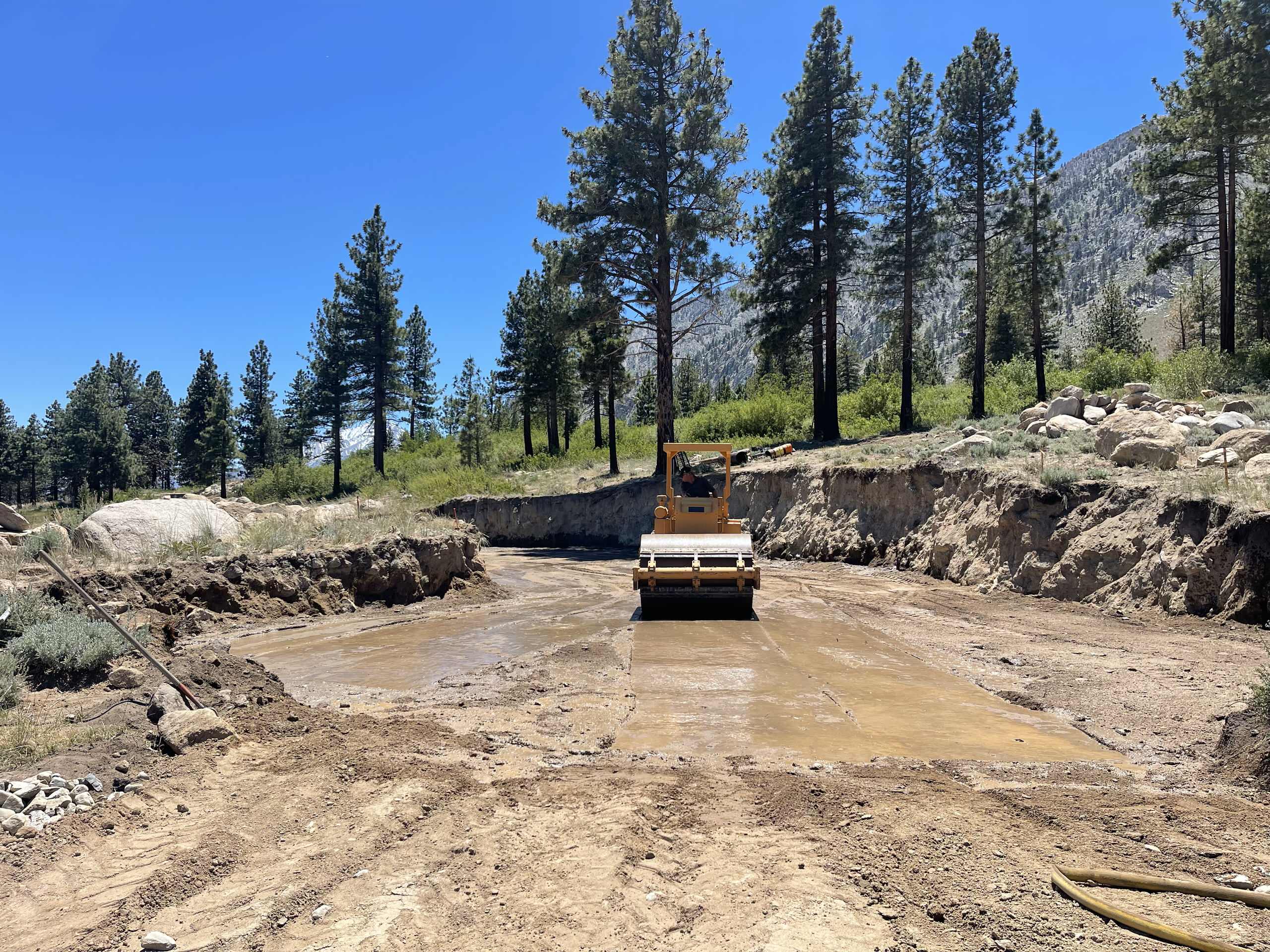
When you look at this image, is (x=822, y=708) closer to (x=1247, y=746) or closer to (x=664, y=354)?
(x=1247, y=746)

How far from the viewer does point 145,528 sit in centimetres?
1475

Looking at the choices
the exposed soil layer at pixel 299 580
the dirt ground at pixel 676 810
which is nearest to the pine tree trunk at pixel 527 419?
the exposed soil layer at pixel 299 580

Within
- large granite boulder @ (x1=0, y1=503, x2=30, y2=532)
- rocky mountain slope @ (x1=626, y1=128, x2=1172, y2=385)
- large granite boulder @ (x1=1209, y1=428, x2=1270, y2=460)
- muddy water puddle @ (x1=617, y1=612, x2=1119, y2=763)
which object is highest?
rocky mountain slope @ (x1=626, y1=128, x2=1172, y2=385)

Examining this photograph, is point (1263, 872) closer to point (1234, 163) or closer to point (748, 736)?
point (748, 736)

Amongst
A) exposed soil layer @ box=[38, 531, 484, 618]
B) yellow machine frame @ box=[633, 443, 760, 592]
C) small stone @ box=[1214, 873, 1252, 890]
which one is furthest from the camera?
yellow machine frame @ box=[633, 443, 760, 592]

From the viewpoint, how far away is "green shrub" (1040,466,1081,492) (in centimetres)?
1485

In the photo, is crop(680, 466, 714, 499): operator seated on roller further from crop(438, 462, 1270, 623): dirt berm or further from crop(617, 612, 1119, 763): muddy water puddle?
crop(438, 462, 1270, 623): dirt berm

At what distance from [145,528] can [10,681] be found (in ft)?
30.2

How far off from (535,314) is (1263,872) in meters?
45.7

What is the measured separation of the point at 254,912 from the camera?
12.8ft

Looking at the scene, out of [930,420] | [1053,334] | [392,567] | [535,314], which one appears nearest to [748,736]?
[392,567]

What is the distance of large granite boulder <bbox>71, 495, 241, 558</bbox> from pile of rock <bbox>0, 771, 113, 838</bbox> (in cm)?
956

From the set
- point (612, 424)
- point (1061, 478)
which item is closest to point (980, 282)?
point (612, 424)

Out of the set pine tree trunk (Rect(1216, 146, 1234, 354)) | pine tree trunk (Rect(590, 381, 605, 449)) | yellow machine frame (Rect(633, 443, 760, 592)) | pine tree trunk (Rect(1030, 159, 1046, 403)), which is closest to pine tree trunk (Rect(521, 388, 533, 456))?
pine tree trunk (Rect(590, 381, 605, 449))
